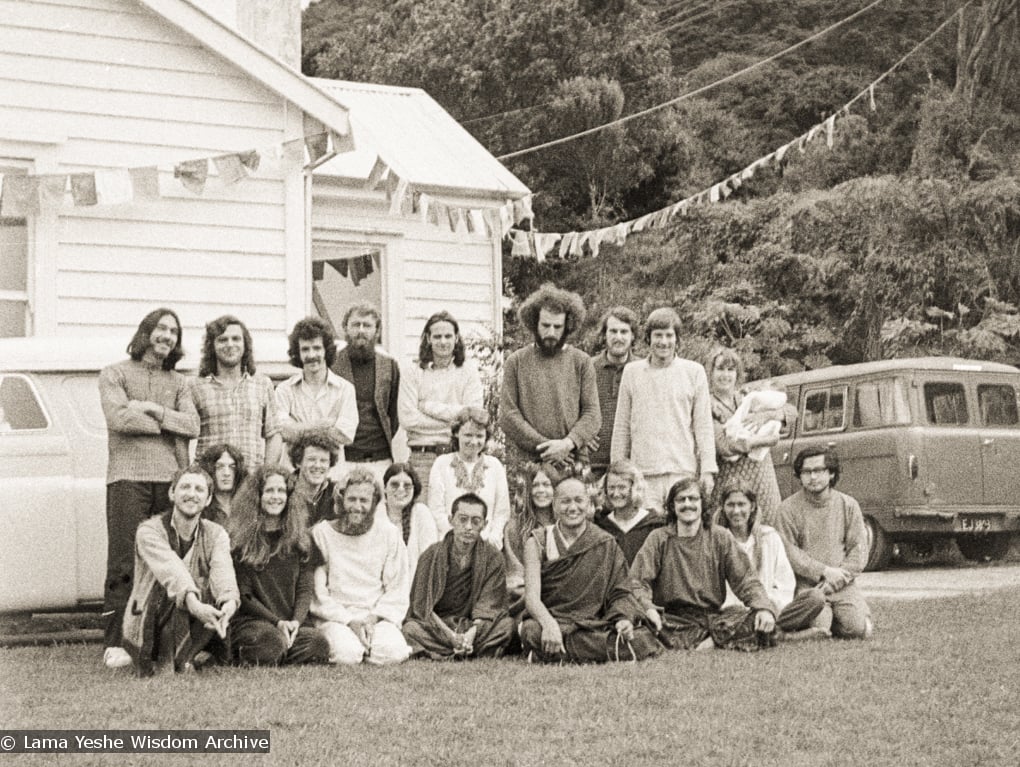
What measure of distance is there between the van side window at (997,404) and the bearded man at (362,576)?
28.3 feet

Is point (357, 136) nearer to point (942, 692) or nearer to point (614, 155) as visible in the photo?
point (942, 692)

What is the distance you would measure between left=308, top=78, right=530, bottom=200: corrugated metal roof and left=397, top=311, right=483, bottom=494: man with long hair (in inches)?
216

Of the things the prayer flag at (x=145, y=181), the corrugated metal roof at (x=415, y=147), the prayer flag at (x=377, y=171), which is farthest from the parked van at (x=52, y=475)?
the corrugated metal roof at (x=415, y=147)

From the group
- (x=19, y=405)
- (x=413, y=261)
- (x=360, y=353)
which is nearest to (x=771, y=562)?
(x=360, y=353)

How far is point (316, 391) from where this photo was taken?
8578 millimetres

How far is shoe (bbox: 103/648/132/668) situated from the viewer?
25.1 ft

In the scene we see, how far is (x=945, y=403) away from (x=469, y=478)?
25.7 ft

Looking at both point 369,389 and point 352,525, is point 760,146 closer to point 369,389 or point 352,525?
point 369,389

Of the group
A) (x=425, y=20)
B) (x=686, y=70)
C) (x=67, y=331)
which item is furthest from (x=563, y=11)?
(x=67, y=331)

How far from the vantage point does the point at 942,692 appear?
22.7ft

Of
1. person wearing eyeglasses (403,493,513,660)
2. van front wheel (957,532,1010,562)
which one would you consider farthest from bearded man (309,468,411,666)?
van front wheel (957,532,1010,562)

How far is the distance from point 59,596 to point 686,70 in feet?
88.0

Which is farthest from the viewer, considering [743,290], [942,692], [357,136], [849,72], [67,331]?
[849,72]

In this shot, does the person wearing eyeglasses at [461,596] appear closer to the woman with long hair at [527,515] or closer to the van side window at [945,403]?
the woman with long hair at [527,515]
